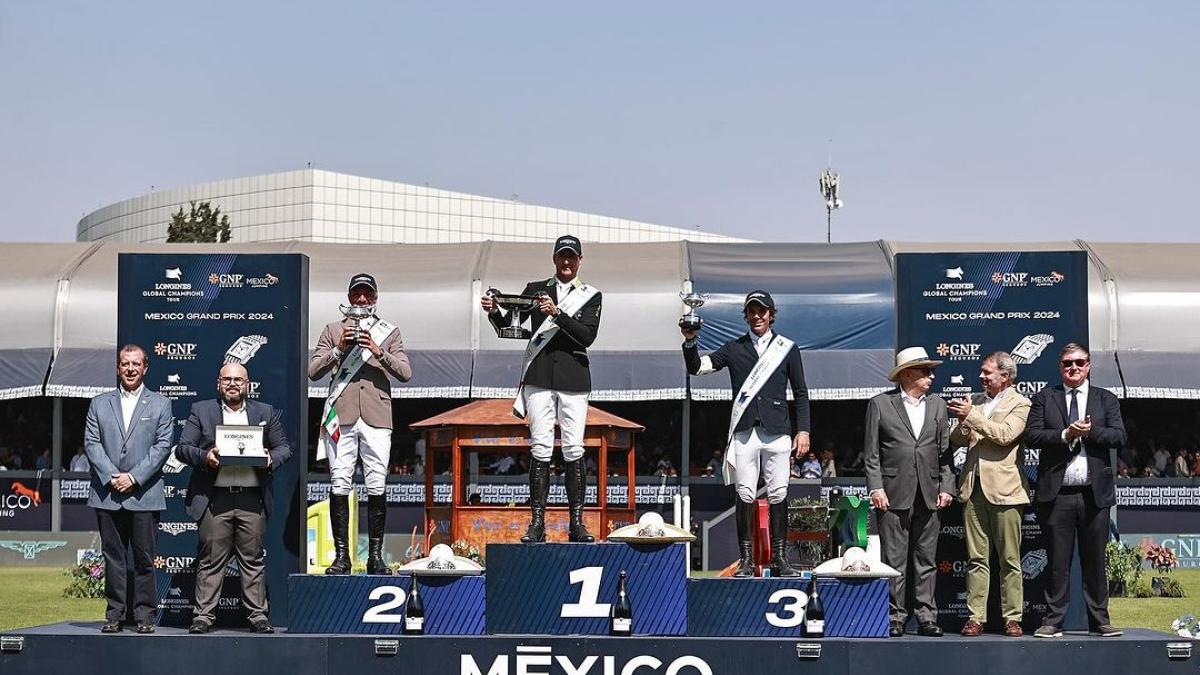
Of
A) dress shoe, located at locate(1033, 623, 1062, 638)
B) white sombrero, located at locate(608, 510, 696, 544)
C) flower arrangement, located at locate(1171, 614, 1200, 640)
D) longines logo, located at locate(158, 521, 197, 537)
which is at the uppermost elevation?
white sombrero, located at locate(608, 510, 696, 544)

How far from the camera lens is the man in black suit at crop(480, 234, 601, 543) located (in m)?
10.5

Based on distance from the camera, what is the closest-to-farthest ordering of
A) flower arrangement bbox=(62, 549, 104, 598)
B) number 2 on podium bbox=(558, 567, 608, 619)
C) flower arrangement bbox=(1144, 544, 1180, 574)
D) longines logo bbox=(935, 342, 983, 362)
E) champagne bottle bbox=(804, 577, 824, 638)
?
1. champagne bottle bbox=(804, 577, 824, 638)
2. number 2 on podium bbox=(558, 567, 608, 619)
3. longines logo bbox=(935, 342, 983, 362)
4. flower arrangement bbox=(62, 549, 104, 598)
5. flower arrangement bbox=(1144, 544, 1180, 574)

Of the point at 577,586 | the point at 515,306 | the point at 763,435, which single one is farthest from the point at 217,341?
the point at 763,435

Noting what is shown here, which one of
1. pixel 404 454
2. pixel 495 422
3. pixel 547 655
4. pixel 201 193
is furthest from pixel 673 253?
pixel 201 193

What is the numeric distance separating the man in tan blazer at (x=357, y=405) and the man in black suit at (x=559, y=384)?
836mm

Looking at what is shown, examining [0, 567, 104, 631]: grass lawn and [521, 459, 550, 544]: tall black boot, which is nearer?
[521, 459, 550, 544]: tall black boot

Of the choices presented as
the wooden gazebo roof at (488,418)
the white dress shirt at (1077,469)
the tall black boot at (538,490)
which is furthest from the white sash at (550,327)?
the wooden gazebo roof at (488,418)

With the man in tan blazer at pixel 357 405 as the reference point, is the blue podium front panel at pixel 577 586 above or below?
below

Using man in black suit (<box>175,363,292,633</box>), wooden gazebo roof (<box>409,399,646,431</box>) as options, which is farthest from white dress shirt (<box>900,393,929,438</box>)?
wooden gazebo roof (<box>409,399,646,431</box>)

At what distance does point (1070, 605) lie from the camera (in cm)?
1101

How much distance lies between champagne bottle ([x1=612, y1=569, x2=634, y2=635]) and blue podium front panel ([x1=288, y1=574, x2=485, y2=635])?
0.85 metres

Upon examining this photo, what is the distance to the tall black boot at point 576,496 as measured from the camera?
34.7ft

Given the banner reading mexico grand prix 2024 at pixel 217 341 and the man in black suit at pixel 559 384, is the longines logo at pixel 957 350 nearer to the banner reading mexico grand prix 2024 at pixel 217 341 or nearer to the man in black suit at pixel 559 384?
the man in black suit at pixel 559 384

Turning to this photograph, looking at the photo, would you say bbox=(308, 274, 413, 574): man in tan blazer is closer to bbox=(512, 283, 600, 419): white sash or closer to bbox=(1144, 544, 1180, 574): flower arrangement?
bbox=(512, 283, 600, 419): white sash
